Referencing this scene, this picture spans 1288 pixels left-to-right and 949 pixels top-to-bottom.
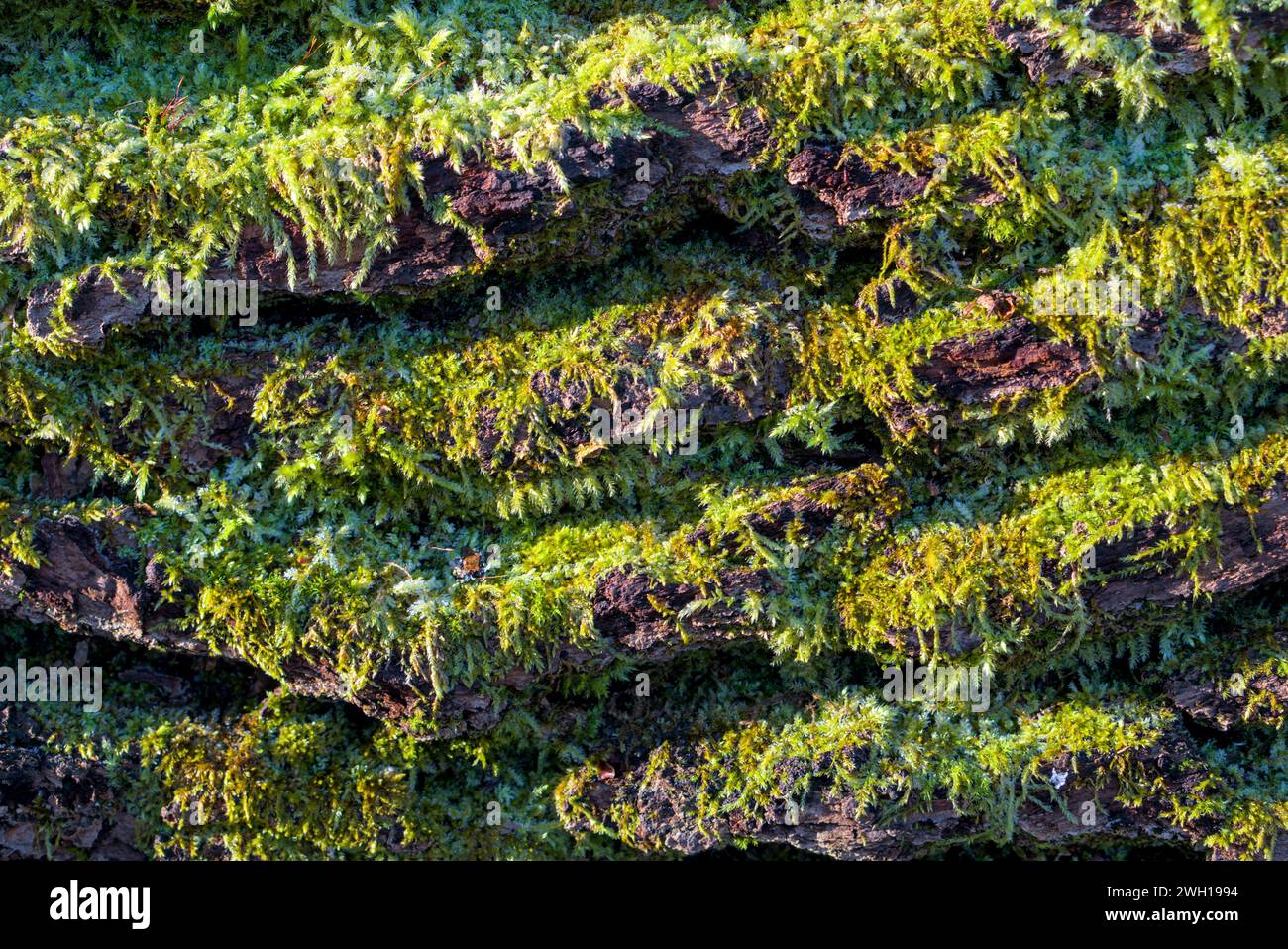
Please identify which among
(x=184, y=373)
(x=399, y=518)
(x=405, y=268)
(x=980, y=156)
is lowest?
(x=399, y=518)

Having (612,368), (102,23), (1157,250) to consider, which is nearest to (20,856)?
(612,368)

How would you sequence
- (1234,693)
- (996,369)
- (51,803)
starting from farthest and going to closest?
(51,803) → (1234,693) → (996,369)

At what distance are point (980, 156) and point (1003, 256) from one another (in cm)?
46

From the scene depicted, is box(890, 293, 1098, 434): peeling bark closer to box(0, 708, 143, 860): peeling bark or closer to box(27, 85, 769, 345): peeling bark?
box(27, 85, 769, 345): peeling bark

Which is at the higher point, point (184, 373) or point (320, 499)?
point (184, 373)

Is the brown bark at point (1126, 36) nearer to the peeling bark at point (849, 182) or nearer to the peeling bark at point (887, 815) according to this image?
the peeling bark at point (849, 182)

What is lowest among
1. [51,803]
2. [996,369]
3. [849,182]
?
[51,803]

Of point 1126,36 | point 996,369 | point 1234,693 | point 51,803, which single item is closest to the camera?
point 1126,36

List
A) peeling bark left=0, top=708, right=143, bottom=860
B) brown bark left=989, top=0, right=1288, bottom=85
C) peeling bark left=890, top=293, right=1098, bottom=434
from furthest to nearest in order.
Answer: peeling bark left=0, top=708, right=143, bottom=860
peeling bark left=890, top=293, right=1098, bottom=434
brown bark left=989, top=0, right=1288, bottom=85

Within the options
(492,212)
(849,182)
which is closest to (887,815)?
(849,182)

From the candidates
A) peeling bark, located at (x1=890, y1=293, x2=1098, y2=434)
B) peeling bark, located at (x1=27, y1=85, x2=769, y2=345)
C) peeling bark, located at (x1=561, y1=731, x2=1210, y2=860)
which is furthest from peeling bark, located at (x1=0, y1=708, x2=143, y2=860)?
peeling bark, located at (x1=890, y1=293, x2=1098, y2=434)

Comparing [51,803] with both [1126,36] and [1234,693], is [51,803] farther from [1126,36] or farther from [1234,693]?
[1126,36]

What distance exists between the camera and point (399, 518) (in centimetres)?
480

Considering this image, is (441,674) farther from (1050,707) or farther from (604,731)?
(1050,707)
